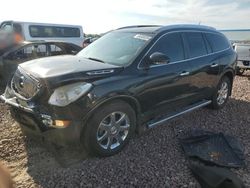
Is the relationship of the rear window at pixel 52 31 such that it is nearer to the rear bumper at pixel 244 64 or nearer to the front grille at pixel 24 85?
the rear bumper at pixel 244 64

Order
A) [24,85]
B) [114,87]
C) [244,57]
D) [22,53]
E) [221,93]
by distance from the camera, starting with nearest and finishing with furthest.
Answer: [114,87]
[24,85]
[221,93]
[22,53]
[244,57]

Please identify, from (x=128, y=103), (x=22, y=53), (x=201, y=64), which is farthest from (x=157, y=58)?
(x=22, y=53)

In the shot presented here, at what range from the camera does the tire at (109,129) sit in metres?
3.85

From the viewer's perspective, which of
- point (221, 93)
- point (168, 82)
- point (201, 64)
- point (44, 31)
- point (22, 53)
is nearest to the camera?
point (168, 82)

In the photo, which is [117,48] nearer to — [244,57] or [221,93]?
[221,93]

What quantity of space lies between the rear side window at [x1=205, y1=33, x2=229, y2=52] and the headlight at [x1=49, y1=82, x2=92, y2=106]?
3466 mm

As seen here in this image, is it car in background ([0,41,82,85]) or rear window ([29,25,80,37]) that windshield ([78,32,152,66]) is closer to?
car in background ([0,41,82,85])

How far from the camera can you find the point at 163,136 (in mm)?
4938

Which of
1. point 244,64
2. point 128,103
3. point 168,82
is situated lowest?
point 244,64

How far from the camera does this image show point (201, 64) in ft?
18.4

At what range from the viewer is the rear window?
14.9m

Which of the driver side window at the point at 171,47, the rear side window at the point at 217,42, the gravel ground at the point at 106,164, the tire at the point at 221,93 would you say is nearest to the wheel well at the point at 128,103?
the gravel ground at the point at 106,164

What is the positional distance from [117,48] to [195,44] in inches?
65.3

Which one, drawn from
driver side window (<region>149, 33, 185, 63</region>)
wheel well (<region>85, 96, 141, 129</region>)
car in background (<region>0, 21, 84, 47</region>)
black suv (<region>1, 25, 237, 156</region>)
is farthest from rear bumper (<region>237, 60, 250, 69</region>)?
car in background (<region>0, 21, 84, 47</region>)
